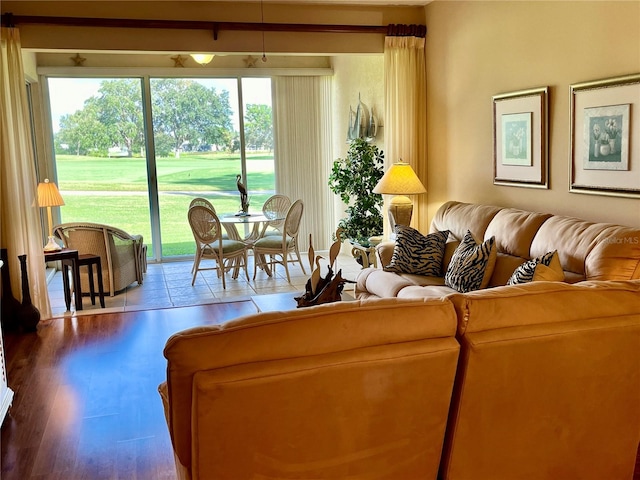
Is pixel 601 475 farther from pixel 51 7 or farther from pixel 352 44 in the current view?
pixel 51 7

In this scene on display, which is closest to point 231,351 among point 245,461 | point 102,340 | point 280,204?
point 245,461

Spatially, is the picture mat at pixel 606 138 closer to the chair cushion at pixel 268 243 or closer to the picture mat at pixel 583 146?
the picture mat at pixel 583 146

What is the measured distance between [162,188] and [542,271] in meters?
6.02

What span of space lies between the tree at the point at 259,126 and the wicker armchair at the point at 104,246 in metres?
2.51

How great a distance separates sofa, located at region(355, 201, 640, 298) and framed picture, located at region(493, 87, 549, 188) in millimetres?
374

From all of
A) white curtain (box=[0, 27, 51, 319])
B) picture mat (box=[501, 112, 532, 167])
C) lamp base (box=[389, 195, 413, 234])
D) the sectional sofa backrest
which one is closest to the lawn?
white curtain (box=[0, 27, 51, 319])

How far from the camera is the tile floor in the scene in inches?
233

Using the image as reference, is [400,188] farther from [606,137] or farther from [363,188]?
[606,137]

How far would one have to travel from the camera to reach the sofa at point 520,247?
320 cm

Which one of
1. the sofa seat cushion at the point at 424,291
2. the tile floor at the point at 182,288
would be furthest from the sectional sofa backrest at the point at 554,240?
the tile floor at the point at 182,288

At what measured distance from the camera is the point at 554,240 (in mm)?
3668

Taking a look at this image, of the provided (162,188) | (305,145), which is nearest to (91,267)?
(162,188)

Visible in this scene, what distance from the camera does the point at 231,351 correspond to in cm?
168

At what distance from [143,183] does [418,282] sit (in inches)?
193
